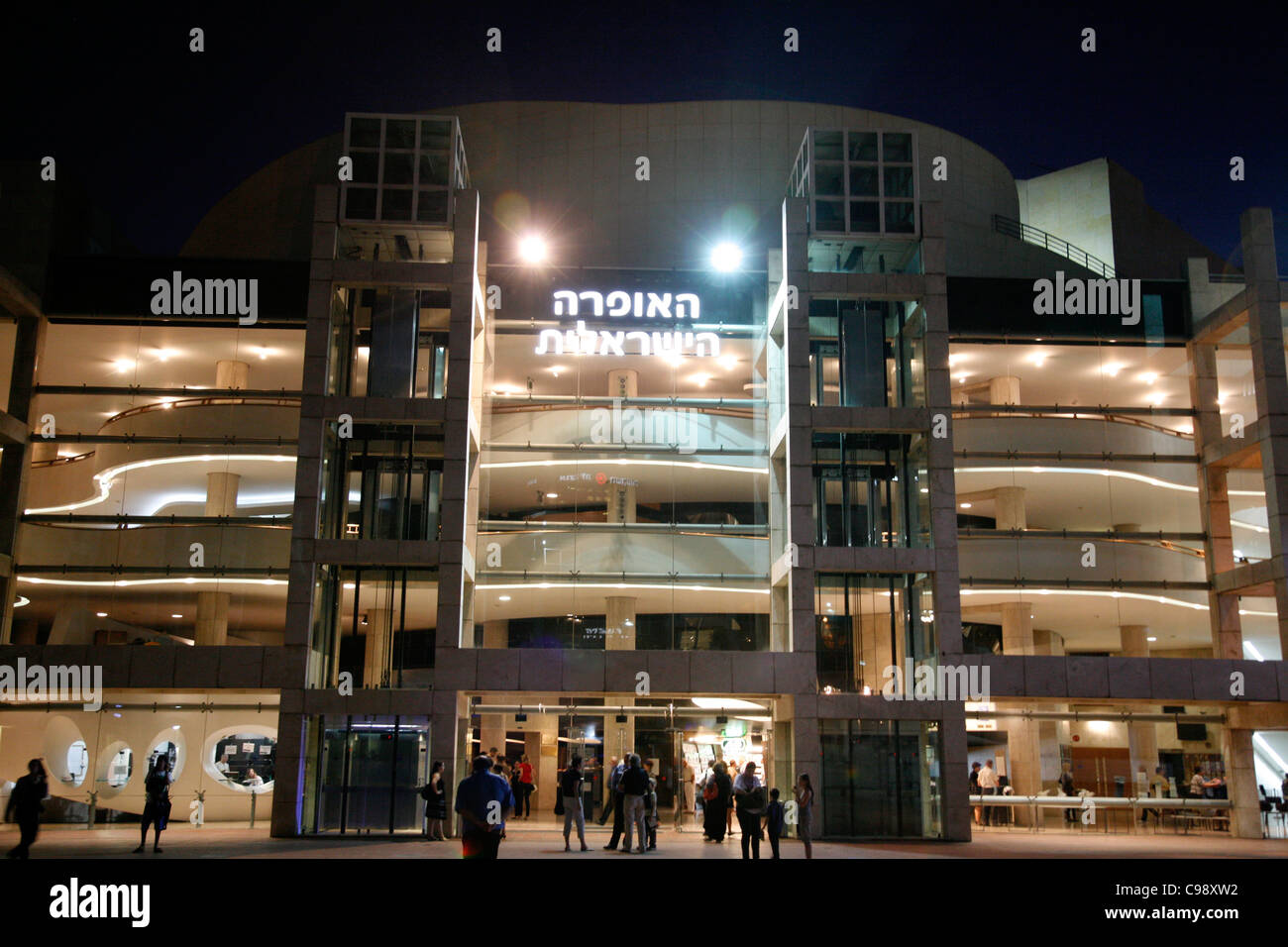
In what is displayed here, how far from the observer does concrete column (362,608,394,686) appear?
2959cm

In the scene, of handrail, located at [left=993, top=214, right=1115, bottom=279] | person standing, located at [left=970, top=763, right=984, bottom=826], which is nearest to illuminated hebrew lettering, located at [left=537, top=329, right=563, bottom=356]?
person standing, located at [left=970, top=763, right=984, bottom=826]

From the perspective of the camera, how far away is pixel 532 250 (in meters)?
35.6

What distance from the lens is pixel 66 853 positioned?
21.4 metres

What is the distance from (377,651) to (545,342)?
1032cm

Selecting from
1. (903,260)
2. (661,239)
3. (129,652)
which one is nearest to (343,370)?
(129,652)

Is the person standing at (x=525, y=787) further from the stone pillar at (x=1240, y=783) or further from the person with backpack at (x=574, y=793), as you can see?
the stone pillar at (x=1240, y=783)

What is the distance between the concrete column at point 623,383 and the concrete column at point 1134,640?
51.2 ft

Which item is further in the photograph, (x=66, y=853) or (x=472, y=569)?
(x=472, y=569)

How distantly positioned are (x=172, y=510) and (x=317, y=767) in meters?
9.87

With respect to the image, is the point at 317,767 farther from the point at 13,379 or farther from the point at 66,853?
the point at 13,379

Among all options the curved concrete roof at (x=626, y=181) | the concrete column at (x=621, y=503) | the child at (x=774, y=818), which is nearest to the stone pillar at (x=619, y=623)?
the concrete column at (x=621, y=503)

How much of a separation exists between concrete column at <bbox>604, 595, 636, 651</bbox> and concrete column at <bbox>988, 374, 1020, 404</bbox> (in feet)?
41.7

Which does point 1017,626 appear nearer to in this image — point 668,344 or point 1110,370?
point 1110,370

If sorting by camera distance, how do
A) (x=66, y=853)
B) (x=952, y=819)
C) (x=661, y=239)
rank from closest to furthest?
(x=66, y=853), (x=952, y=819), (x=661, y=239)
